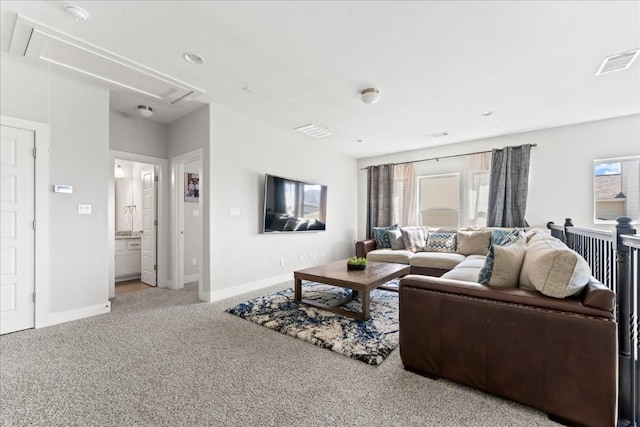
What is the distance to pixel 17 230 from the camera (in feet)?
8.82

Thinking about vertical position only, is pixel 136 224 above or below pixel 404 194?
below

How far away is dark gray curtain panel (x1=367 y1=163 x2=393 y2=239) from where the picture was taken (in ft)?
20.7

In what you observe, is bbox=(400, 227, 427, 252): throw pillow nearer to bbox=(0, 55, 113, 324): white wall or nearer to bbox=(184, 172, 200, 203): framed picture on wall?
bbox=(184, 172, 200, 203): framed picture on wall

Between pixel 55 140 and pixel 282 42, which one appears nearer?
pixel 282 42

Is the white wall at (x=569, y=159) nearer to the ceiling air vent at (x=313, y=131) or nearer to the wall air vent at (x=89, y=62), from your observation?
the ceiling air vent at (x=313, y=131)

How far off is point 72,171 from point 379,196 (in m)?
5.31

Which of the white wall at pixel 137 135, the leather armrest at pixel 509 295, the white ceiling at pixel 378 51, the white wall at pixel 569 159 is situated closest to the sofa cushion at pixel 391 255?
the white wall at pixel 569 159

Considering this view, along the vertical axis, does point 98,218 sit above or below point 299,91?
below

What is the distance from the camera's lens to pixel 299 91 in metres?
3.32

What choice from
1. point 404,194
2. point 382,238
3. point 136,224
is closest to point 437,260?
point 382,238

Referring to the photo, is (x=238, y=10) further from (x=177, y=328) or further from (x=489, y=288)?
(x=177, y=328)

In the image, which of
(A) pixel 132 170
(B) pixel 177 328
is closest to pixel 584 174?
(B) pixel 177 328

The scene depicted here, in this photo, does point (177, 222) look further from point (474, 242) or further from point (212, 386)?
point (474, 242)

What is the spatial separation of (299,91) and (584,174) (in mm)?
4658
